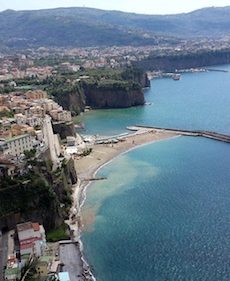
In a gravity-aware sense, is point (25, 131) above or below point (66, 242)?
above

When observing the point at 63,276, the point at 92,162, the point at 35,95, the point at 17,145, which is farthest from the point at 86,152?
the point at 63,276

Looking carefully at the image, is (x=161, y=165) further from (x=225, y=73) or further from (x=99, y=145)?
(x=225, y=73)

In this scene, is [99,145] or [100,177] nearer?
[100,177]

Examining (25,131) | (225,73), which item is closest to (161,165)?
(25,131)

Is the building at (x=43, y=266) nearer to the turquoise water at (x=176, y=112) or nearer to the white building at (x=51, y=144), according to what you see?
the white building at (x=51, y=144)

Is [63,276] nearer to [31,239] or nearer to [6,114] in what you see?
[31,239]

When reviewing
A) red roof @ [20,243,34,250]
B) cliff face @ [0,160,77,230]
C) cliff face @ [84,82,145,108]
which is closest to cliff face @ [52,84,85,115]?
cliff face @ [84,82,145,108]

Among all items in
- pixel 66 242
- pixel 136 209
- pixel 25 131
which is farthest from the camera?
pixel 25 131
